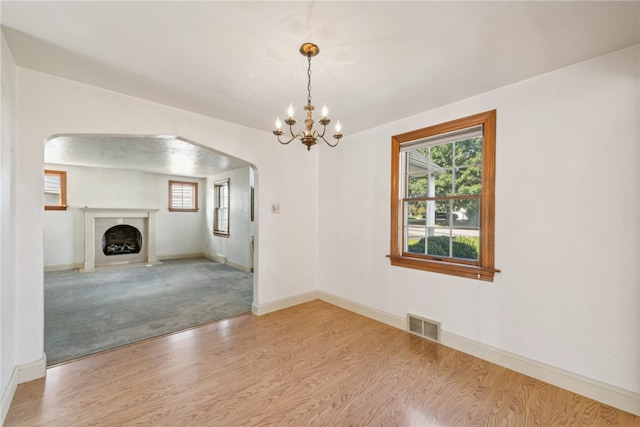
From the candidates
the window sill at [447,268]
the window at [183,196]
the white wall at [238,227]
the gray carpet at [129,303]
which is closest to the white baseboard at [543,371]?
the window sill at [447,268]

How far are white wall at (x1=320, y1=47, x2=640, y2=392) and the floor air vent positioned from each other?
3.9 inches

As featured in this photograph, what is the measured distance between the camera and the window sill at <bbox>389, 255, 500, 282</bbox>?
2.44m

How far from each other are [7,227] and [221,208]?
228 inches

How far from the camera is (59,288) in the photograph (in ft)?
15.0

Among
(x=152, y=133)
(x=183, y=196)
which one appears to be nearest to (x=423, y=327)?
(x=152, y=133)

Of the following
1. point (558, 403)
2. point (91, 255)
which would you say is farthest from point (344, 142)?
point (91, 255)

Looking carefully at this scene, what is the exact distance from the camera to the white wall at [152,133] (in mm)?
2092

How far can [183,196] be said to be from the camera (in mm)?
7852

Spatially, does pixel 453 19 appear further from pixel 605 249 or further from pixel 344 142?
pixel 344 142

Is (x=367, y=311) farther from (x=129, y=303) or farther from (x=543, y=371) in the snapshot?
(x=129, y=303)

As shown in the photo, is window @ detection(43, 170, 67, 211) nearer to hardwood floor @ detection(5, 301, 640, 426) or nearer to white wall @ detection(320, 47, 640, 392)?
hardwood floor @ detection(5, 301, 640, 426)

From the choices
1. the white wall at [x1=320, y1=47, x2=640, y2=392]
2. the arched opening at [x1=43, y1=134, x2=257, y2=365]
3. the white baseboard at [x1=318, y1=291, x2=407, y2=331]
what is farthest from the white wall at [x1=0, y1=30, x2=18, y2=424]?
the white wall at [x1=320, y1=47, x2=640, y2=392]

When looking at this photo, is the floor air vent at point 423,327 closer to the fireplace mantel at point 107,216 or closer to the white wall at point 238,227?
the white wall at point 238,227

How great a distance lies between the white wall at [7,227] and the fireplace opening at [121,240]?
587 centimetres
